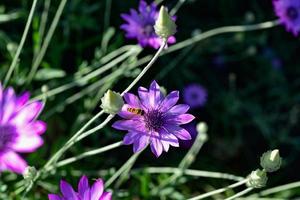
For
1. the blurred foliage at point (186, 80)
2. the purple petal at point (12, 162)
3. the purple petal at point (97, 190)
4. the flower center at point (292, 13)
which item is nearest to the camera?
the purple petal at point (12, 162)

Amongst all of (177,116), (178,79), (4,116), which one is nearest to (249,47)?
(178,79)

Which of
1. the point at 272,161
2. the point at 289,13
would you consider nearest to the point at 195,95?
the point at 289,13

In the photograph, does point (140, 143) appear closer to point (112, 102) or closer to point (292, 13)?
point (112, 102)

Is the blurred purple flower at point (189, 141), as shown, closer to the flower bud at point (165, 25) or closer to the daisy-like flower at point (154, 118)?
the daisy-like flower at point (154, 118)

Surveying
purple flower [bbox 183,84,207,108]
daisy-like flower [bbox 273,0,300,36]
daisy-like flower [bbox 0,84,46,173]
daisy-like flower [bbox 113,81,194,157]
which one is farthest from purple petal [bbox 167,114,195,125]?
purple flower [bbox 183,84,207,108]

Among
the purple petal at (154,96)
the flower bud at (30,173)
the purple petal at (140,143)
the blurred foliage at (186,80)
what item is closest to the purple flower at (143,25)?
the blurred foliage at (186,80)

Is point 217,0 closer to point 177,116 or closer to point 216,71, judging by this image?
point 216,71
